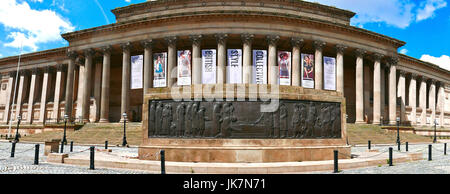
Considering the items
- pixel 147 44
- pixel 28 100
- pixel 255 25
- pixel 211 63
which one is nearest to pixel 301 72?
pixel 255 25

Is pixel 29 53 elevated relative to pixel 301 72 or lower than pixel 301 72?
elevated

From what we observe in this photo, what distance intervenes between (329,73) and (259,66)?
388 inches

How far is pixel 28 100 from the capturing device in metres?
62.0

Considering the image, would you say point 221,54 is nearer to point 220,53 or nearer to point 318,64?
point 220,53

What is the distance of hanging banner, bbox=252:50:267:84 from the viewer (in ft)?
127

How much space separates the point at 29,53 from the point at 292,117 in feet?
196

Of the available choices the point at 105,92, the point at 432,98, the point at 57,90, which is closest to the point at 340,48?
the point at 432,98

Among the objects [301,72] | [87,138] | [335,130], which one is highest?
[301,72]

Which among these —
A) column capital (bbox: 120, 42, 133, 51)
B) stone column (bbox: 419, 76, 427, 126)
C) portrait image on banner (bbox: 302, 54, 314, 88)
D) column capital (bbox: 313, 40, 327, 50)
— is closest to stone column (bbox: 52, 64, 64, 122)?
column capital (bbox: 120, 42, 133, 51)

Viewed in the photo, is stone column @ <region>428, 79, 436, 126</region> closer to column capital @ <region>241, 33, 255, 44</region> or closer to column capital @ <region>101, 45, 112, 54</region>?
column capital @ <region>241, 33, 255, 44</region>

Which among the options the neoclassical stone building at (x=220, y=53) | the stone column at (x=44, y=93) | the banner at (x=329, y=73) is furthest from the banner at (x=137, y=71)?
the stone column at (x=44, y=93)

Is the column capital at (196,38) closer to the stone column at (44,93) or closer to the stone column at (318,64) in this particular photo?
the stone column at (318,64)

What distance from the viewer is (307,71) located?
4078 centimetres

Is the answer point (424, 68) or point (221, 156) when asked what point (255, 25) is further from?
point (424, 68)
